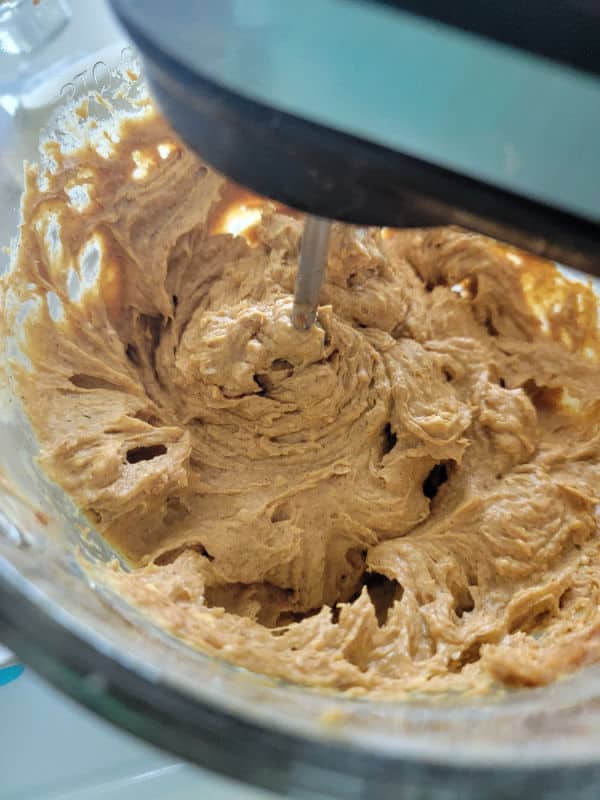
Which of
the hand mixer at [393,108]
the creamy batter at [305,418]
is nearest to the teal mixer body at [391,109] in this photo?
the hand mixer at [393,108]

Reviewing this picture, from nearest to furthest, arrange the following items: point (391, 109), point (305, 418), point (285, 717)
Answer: point (391, 109), point (285, 717), point (305, 418)

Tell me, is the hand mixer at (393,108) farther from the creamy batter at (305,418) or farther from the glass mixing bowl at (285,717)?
the creamy batter at (305,418)

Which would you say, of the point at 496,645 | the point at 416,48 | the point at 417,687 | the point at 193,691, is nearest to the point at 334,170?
the point at 416,48

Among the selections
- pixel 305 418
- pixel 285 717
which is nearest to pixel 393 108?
pixel 285 717

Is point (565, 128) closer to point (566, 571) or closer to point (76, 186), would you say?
point (566, 571)

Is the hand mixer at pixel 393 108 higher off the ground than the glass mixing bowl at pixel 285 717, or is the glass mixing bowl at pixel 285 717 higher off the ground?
the hand mixer at pixel 393 108

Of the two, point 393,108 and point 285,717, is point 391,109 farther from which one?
point 285,717
